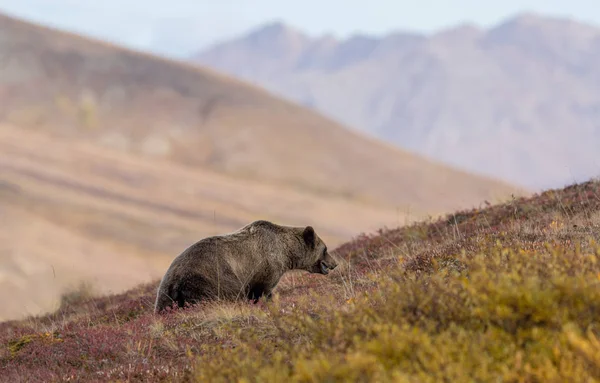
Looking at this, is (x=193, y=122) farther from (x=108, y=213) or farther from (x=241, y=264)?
(x=241, y=264)

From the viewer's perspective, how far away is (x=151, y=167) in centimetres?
10812

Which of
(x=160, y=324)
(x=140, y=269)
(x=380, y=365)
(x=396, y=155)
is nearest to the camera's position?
(x=380, y=365)

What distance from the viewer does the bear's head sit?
1235cm

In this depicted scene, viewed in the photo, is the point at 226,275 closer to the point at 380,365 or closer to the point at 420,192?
the point at 380,365

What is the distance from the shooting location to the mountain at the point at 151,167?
63.0 meters

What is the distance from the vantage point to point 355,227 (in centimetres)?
9775

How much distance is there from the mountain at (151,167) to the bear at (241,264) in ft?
119

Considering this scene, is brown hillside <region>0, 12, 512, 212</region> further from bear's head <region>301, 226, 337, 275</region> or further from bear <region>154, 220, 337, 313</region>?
bear <region>154, 220, 337, 313</region>

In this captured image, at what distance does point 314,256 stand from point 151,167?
9854 centimetres

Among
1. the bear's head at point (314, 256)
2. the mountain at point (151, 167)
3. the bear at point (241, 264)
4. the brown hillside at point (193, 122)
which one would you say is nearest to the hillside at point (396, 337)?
the bear at point (241, 264)

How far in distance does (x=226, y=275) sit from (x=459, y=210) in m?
9.49

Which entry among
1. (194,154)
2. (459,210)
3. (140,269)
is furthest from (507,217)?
(194,154)

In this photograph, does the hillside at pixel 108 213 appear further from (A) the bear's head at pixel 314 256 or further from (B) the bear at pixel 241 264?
(B) the bear at pixel 241 264

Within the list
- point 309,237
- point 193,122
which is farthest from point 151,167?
point 309,237
